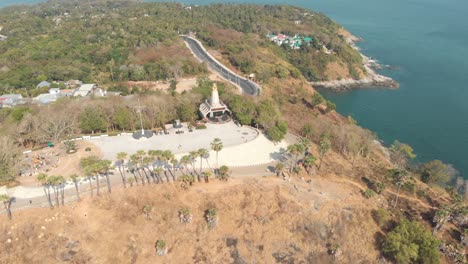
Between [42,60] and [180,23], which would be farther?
[180,23]

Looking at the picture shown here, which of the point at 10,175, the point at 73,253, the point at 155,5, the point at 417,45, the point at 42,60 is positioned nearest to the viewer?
the point at 73,253

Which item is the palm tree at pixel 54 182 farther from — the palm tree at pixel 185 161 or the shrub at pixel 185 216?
the palm tree at pixel 185 161

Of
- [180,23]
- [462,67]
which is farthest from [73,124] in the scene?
[462,67]

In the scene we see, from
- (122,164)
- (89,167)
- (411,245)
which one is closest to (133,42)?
(122,164)

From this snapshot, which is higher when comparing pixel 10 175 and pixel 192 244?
pixel 10 175

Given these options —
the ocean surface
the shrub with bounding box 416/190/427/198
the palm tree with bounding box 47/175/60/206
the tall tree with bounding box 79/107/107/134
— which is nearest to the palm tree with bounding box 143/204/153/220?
the palm tree with bounding box 47/175/60/206

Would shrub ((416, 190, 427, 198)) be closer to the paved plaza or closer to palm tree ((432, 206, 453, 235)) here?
palm tree ((432, 206, 453, 235))

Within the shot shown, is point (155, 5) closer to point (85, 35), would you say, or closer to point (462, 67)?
point (85, 35)
